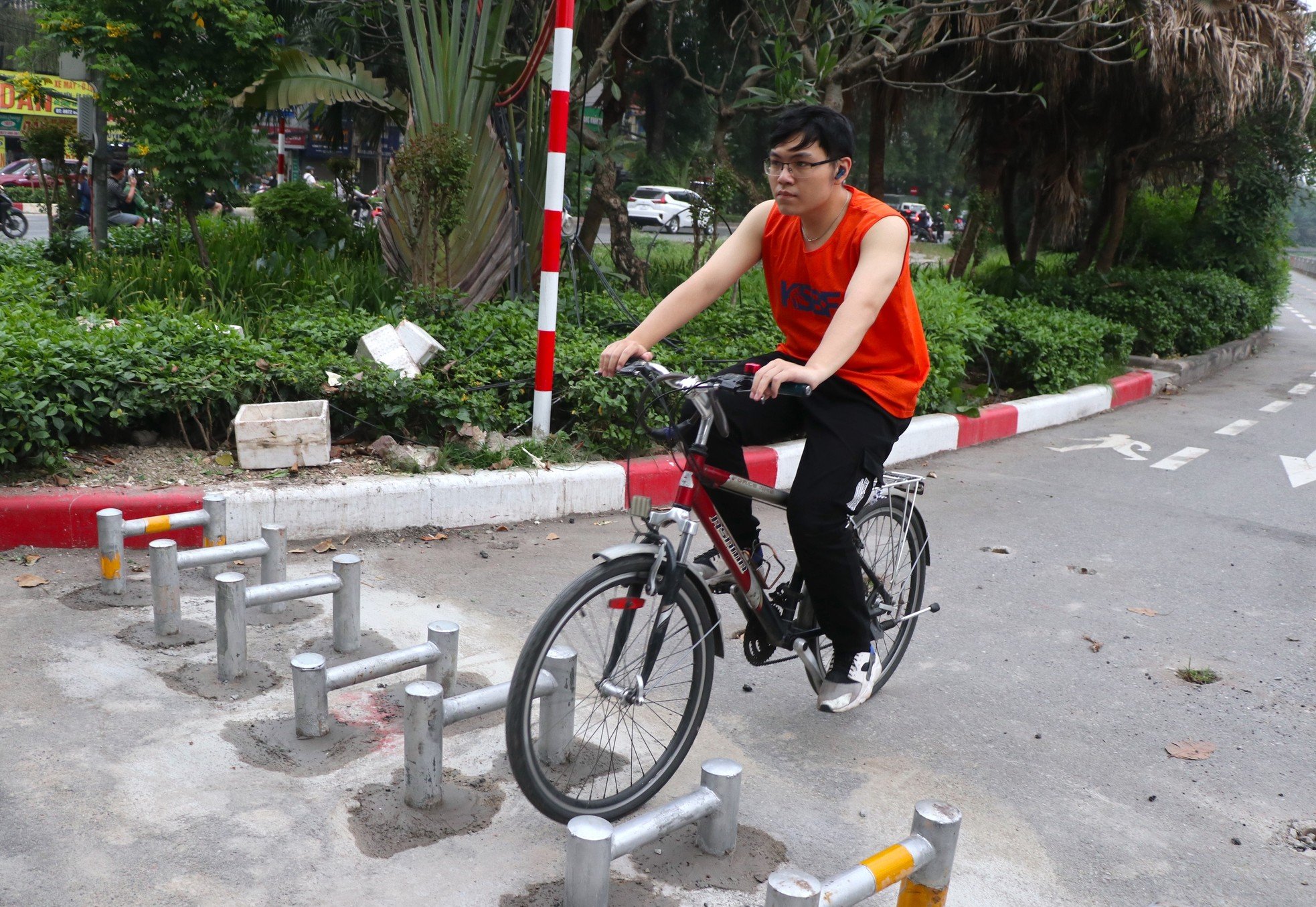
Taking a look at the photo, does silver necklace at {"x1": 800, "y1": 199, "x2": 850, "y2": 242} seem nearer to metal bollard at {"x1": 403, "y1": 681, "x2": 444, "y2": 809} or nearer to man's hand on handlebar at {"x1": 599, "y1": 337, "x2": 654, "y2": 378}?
man's hand on handlebar at {"x1": 599, "y1": 337, "x2": 654, "y2": 378}

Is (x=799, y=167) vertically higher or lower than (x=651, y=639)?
higher

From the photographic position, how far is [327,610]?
4.26 meters

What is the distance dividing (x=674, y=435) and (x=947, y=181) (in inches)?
2106

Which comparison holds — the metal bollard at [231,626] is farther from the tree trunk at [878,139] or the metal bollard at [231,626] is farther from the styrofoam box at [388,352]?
the tree trunk at [878,139]

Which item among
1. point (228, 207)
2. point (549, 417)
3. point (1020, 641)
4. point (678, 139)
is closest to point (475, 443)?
point (549, 417)

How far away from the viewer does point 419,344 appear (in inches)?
235

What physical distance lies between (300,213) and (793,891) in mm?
8870

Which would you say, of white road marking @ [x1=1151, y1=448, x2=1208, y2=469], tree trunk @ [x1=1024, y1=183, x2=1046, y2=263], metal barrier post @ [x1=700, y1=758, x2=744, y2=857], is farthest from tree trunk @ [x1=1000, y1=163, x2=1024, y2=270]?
metal barrier post @ [x1=700, y1=758, x2=744, y2=857]

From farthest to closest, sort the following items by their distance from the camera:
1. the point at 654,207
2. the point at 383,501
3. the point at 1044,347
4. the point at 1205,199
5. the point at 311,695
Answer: the point at 654,207, the point at 1205,199, the point at 1044,347, the point at 383,501, the point at 311,695

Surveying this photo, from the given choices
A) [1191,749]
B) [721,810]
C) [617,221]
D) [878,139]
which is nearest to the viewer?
[721,810]

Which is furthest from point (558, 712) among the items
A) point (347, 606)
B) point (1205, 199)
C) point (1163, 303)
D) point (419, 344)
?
point (1205, 199)

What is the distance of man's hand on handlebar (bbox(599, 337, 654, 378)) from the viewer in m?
2.92

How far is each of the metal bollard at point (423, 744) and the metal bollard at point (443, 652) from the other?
46cm

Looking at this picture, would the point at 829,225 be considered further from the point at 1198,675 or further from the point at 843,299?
the point at 1198,675
